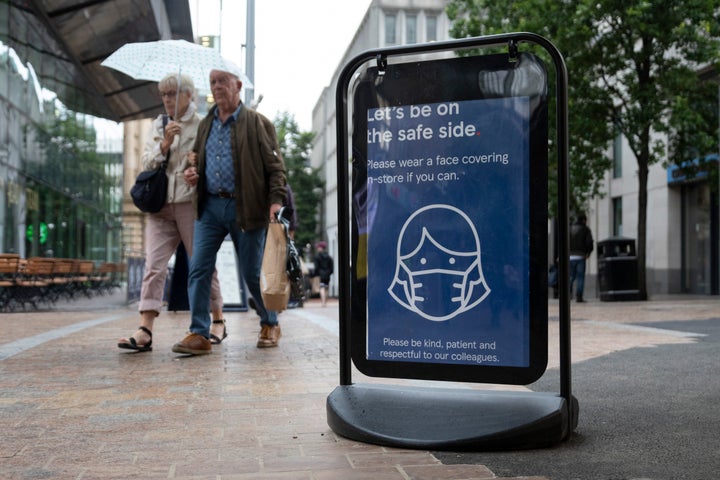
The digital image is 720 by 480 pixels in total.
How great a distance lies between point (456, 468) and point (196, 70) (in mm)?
5155

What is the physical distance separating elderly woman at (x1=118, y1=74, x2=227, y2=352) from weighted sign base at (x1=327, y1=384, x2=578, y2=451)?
3180mm

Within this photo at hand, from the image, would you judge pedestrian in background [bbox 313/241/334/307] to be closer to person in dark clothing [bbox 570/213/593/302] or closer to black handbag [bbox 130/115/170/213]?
person in dark clothing [bbox 570/213/593/302]

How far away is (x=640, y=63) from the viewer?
745 inches

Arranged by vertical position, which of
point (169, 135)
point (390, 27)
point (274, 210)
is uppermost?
point (390, 27)

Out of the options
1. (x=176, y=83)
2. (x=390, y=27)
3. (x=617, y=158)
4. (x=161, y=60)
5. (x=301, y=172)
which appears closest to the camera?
(x=176, y=83)

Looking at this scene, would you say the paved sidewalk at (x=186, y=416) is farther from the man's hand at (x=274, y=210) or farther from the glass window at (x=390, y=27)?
the glass window at (x=390, y=27)

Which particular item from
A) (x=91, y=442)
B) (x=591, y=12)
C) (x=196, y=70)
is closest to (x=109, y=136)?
(x=591, y=12)

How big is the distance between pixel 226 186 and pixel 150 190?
0.58 metres

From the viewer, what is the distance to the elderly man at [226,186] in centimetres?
648

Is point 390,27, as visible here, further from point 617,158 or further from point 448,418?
point 448,418

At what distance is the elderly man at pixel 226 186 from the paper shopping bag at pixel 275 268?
18 centimetres

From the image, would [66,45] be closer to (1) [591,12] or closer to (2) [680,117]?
(1) [591,12]

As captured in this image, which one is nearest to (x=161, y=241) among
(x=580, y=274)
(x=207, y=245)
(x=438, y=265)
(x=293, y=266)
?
(x=207, y=245)

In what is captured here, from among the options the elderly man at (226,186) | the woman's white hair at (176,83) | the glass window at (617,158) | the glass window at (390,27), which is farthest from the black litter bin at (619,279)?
the glass window at (390,27)
